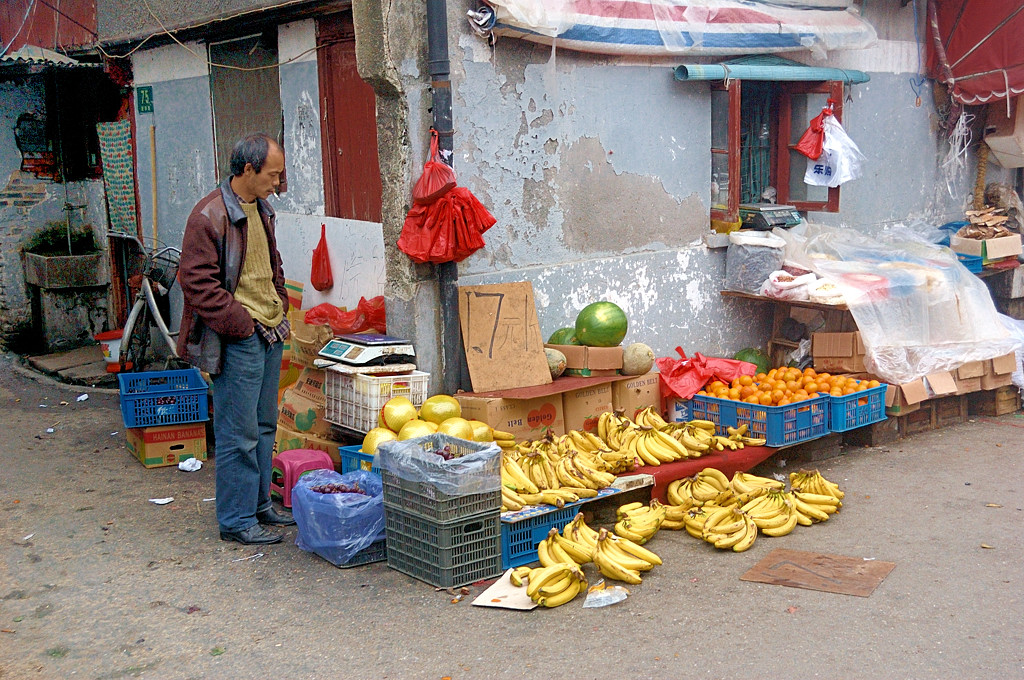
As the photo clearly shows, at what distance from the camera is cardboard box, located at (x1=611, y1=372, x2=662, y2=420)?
293 inches

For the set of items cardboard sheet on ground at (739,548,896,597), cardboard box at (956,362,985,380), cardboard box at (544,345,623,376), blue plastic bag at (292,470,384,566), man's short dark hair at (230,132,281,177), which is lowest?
cardboard sheet on ground at (739,548,896,597)

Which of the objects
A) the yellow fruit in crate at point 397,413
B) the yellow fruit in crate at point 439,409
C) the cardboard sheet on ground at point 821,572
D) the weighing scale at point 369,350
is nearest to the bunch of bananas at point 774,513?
the cardboard sheet on ground at point 821,572

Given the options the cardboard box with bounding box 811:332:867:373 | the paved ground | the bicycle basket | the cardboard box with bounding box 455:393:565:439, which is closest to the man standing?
the paved ground

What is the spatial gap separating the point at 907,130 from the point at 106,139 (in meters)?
8.54

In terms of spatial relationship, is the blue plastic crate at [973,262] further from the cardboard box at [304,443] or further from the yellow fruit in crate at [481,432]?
the cardboard box at [304,443]

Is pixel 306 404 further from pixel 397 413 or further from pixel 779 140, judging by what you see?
pixel 779 140

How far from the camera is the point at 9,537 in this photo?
6.04 meters

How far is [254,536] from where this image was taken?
19.3ft

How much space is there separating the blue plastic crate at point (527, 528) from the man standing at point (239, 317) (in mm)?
1392

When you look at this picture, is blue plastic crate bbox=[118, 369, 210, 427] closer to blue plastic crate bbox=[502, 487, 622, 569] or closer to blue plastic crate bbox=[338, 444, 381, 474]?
blue plastic crate bbox=[338, 444, 381, 474]

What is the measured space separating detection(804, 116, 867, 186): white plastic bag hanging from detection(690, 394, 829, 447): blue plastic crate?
2.58 meters

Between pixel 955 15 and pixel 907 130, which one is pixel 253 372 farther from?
pixel 955 15

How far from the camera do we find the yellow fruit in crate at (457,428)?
616 centimetres

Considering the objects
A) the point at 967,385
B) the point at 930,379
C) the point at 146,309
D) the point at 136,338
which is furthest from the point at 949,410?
the point at 136,338
